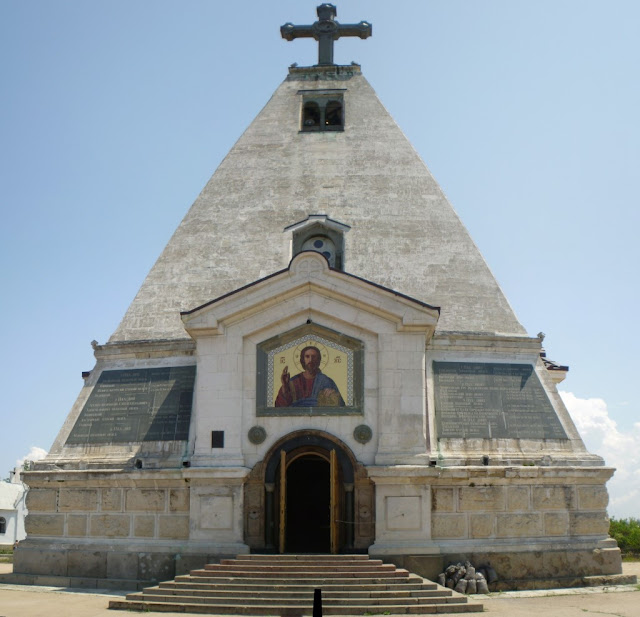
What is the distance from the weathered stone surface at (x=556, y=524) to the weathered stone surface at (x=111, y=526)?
867 cm

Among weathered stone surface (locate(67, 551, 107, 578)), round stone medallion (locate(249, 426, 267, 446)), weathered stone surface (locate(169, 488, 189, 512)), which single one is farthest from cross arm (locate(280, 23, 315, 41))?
weathered stone surface (locate(67, 551, 107, 578))

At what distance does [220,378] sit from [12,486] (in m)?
40.4

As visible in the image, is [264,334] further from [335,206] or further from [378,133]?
[378,133]

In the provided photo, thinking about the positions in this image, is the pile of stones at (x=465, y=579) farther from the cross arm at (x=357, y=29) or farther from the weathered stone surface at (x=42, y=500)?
the cross arm at (x=357, y=29)

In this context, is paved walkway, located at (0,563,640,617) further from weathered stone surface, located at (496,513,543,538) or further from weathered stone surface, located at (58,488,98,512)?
weathered stone surface, located at (58,488,98,512)

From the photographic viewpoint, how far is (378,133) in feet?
79.9

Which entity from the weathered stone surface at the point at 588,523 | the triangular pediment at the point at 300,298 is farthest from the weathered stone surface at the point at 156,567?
the weathered stone surface at the point at 588,523

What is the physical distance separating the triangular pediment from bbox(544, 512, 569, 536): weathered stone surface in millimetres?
4541

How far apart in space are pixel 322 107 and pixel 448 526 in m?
13.6

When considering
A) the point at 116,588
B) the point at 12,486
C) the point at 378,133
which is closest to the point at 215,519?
the point at 116,588

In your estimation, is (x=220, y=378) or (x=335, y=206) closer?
(x=220, y=378)

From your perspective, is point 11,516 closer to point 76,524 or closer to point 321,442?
point 76,524

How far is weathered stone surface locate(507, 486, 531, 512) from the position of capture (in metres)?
17.5

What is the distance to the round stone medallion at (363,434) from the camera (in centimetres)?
1759
